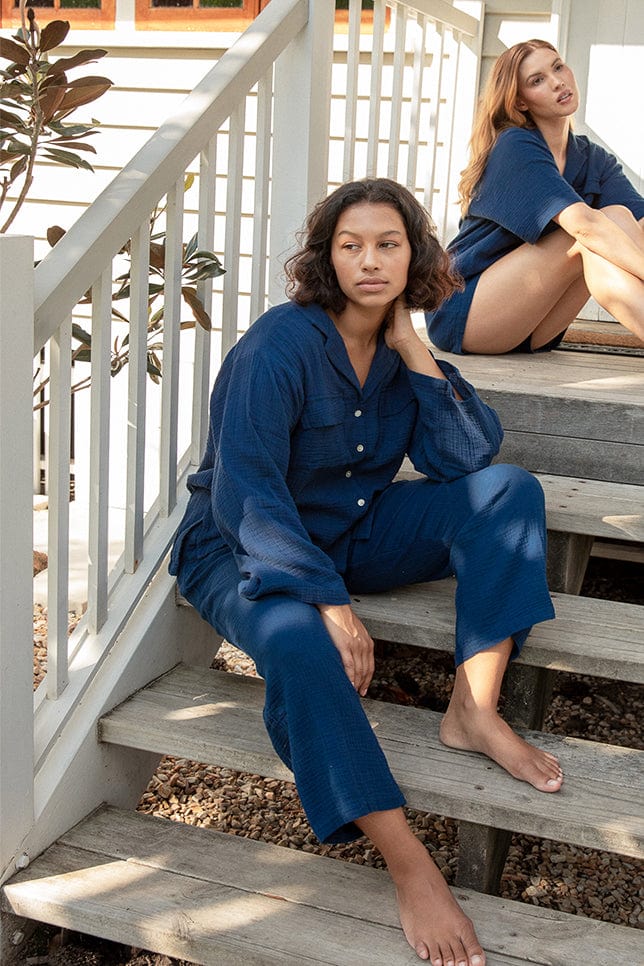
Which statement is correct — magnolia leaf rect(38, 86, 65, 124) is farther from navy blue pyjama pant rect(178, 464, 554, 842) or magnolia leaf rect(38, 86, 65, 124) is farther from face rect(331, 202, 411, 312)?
navy blue pyjama pant rect(178, 464, 554, 842)

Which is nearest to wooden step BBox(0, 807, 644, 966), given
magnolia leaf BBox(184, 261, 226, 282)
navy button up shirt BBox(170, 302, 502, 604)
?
navy button up shirt BBox(170, 302, 502, 604)

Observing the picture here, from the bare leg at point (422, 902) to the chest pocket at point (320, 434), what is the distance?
0.64 m

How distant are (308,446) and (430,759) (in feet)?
1.88

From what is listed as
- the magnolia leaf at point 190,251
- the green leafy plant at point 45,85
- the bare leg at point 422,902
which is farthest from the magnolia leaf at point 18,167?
the bare leg at point 422,902

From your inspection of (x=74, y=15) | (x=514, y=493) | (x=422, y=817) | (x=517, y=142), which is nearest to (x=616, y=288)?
(x=517, y=142)

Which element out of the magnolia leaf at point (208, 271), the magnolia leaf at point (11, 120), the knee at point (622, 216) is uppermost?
the magnolia leaf at point (11, 120)

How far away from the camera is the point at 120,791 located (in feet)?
6.61

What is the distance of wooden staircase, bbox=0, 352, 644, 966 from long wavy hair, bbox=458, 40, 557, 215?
1.05 metres

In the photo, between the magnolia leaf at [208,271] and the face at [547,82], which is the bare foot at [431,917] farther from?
the face at [547,82]

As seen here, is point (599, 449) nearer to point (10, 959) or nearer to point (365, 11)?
point (10, 959)

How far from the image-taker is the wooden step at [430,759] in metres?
1.66

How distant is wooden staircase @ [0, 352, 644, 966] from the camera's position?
1555 millimetres

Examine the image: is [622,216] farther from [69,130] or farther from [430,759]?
[430,759]

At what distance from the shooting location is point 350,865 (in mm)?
1707
